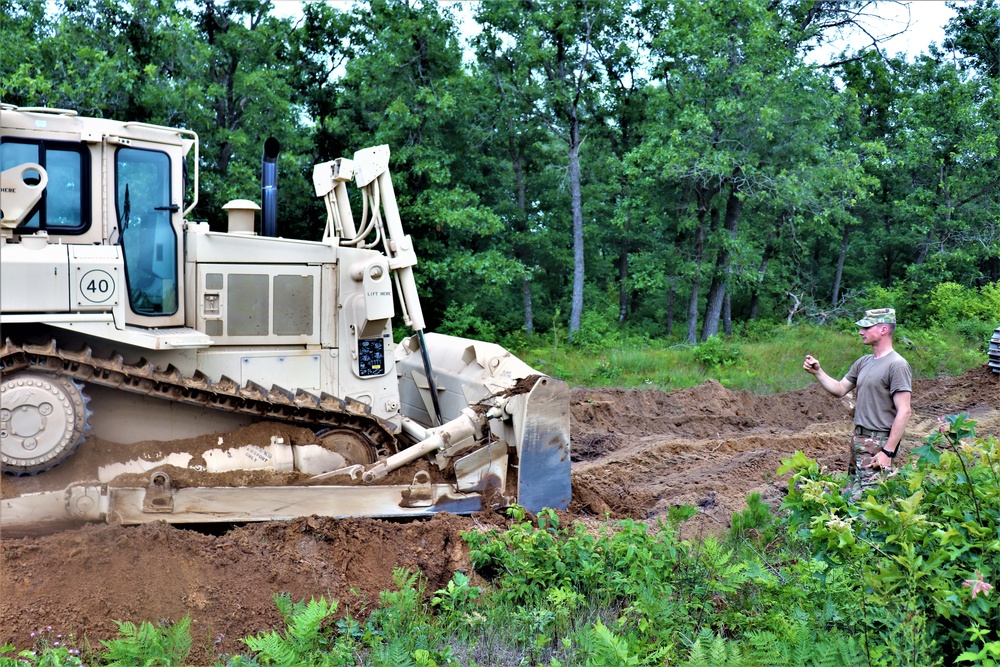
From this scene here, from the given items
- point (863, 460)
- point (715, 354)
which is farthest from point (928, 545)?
point (715, 354)

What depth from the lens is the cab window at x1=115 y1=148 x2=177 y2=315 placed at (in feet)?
20.1

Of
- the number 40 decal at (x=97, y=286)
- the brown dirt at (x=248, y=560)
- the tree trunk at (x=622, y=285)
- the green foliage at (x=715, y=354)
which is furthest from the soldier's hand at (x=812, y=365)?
the tree trunk at (x=622, y=285)

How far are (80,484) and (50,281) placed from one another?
1.29 metres

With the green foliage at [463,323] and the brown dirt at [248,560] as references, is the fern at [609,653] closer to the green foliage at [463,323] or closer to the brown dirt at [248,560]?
the brown dirt at [248,560]

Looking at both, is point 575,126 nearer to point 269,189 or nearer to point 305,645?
point 269,189

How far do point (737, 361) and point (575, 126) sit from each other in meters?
5.61

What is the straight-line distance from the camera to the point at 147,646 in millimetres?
4500

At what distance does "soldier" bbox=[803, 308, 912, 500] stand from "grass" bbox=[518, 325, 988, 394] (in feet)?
25.3

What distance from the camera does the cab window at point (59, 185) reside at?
5.81 m

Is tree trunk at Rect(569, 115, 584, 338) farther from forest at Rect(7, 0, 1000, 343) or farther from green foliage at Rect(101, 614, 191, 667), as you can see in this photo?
green foliage at Rect(101, 614, 191, 667)

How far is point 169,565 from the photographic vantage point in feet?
17.5

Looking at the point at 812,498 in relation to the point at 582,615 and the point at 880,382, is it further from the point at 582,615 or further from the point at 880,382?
the point at 880,382

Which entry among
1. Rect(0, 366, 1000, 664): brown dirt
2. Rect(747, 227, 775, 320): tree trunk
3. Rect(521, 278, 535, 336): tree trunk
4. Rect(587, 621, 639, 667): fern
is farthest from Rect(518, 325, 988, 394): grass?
Rect(587, 621, 639, 667): fern

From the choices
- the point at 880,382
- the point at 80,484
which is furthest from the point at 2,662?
the point at 880,382
